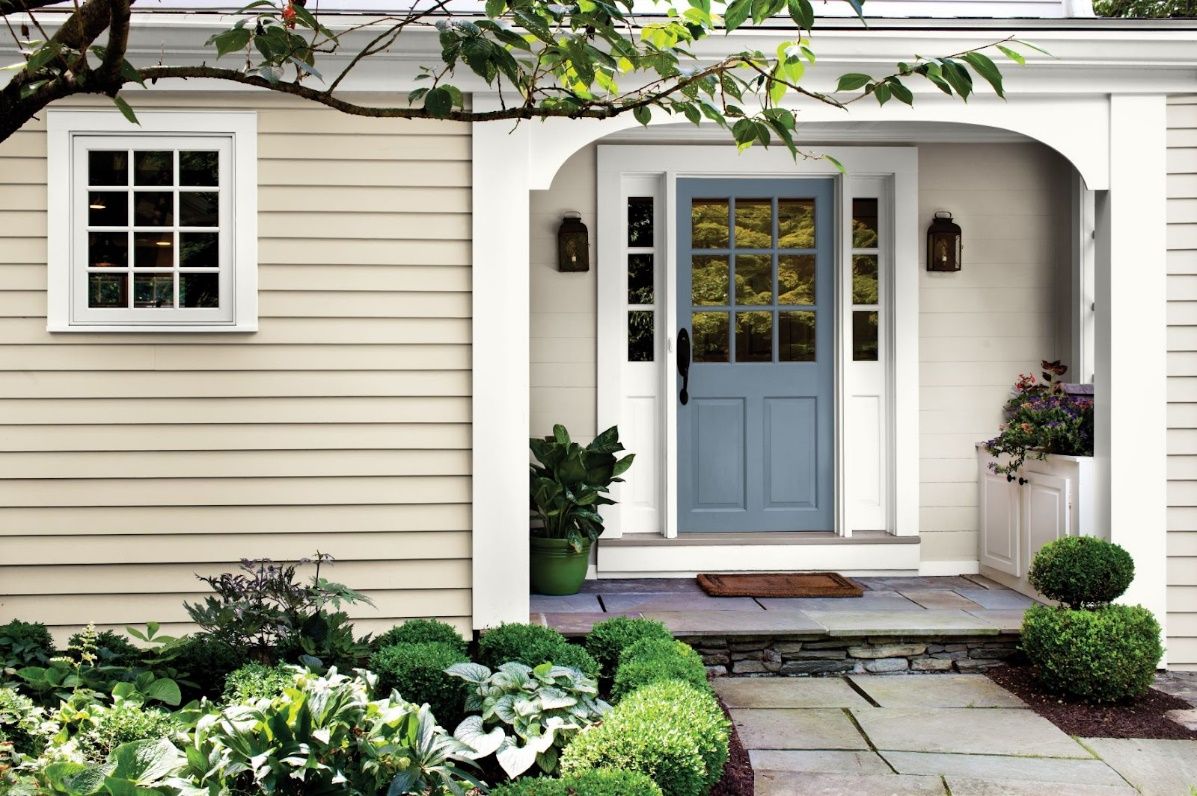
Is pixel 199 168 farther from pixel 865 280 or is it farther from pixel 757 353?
pixel 865 280

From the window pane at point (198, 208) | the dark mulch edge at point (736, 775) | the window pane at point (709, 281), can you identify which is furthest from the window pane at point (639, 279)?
the dark mulch edge at point (736, 775)

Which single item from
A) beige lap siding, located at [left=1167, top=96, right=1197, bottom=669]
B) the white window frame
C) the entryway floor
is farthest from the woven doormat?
the white window frame

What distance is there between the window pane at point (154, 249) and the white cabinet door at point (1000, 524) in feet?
13.4

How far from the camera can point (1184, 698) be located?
4.31m

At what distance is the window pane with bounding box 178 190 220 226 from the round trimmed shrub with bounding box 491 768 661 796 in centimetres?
285

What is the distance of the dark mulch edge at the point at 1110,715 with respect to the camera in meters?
3.90

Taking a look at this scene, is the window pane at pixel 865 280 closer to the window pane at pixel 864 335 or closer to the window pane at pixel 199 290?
the window pane at pixel 864 335

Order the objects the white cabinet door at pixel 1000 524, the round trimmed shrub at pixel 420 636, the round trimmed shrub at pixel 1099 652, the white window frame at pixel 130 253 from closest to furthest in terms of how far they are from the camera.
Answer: the round trimmed shrub at pixel 420 636 → the round trimmed shrub at pixel 1099 652 → the white window frame at pixel 130 253 → the white cabinet door at pixel 1000 524

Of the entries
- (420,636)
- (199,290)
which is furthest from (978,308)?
(199,290)

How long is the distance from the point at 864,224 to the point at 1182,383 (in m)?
1.82

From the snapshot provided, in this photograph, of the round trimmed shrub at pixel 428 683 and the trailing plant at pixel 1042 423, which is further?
the trailing plant at pixel 1042 423

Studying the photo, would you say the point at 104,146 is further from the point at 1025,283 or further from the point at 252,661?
the point at 1025,283

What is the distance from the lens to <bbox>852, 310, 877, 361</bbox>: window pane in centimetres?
586

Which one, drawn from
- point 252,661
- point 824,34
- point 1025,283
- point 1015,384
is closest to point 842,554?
point 1015,384
